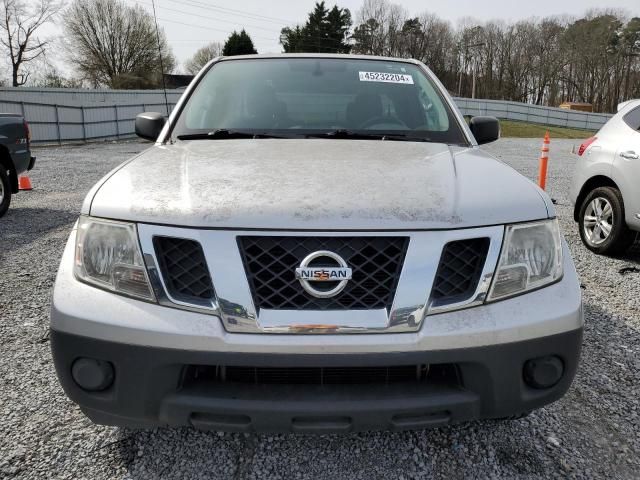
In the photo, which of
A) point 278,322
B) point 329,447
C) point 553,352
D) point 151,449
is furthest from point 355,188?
point 151,449

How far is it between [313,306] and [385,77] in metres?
1.96

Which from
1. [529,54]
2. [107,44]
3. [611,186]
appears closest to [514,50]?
[529,54]

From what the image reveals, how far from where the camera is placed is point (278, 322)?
157 centimetres

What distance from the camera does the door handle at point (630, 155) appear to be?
4.68 meters

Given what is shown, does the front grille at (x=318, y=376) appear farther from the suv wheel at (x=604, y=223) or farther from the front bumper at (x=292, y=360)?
the suv wheel at (x=604, y=223)

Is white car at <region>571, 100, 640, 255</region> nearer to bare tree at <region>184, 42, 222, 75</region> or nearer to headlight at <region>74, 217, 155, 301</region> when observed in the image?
headlight at <region>74, 217, 155, 301</region>

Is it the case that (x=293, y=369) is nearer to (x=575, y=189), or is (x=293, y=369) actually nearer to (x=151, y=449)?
(x=151, y=449)

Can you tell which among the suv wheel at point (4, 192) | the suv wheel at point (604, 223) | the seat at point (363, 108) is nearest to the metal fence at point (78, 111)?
the suv wheel at point (4, 192)

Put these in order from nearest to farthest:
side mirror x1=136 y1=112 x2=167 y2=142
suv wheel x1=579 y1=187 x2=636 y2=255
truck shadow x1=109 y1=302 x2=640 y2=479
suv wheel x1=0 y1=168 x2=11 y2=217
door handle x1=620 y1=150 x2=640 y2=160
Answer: truck shadow x1=109 y1=302 x2=640 y2=479, side mirror x1=136 y1=112 x2=167 y2=142, door handle x1=620 y1=150 x2=640 y2=160, suv wheel x1=579 y1=187 x2=636 y2=255, suv wheel x1=0 y1=168 x2=11 y2=217

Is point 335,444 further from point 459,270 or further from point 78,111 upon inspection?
point 78,111

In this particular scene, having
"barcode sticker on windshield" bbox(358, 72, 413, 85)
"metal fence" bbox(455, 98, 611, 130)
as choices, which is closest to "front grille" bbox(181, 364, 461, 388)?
"barcode sticker on windshield" bbox(358, 72, 413, 85)

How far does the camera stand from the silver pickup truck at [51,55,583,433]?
5.15ft

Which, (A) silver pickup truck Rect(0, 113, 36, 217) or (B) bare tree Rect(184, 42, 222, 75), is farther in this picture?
(B) bare tree Rect(184, 42, 222, 75)

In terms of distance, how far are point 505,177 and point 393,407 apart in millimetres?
1032
